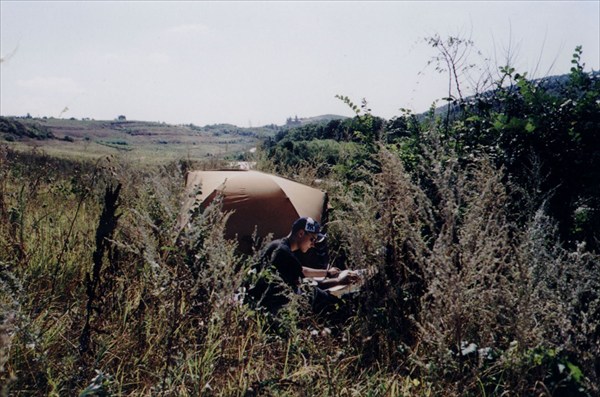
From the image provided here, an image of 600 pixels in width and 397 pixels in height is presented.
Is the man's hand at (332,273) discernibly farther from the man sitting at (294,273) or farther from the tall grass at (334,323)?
the tall grass at (334,323)

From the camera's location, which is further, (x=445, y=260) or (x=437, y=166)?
(x=437, y=166)

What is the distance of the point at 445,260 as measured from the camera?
2.41 metres

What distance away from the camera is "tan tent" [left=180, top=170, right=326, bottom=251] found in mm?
6062

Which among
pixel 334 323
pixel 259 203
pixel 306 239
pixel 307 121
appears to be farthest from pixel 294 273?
pixel 307 121

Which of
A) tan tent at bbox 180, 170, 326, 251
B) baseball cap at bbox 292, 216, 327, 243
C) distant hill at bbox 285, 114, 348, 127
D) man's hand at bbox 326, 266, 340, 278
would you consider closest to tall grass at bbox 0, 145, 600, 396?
baseball cap at bbox 292, 216, 327, 243

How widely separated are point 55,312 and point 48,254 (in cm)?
82

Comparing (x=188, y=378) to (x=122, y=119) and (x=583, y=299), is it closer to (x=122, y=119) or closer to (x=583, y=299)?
(x=583, y=299)

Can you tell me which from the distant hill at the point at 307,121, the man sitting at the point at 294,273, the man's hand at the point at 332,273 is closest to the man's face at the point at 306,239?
the man sitting at the point at 294,273

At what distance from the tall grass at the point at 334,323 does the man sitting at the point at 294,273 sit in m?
0.46

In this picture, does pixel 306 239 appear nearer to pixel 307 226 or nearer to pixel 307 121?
pixel 307 226

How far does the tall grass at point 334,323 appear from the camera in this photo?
8.02 ft

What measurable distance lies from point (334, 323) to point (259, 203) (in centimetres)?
274

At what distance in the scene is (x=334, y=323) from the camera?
12.0 feet

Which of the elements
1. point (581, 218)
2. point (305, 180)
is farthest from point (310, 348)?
point (305, 180)
